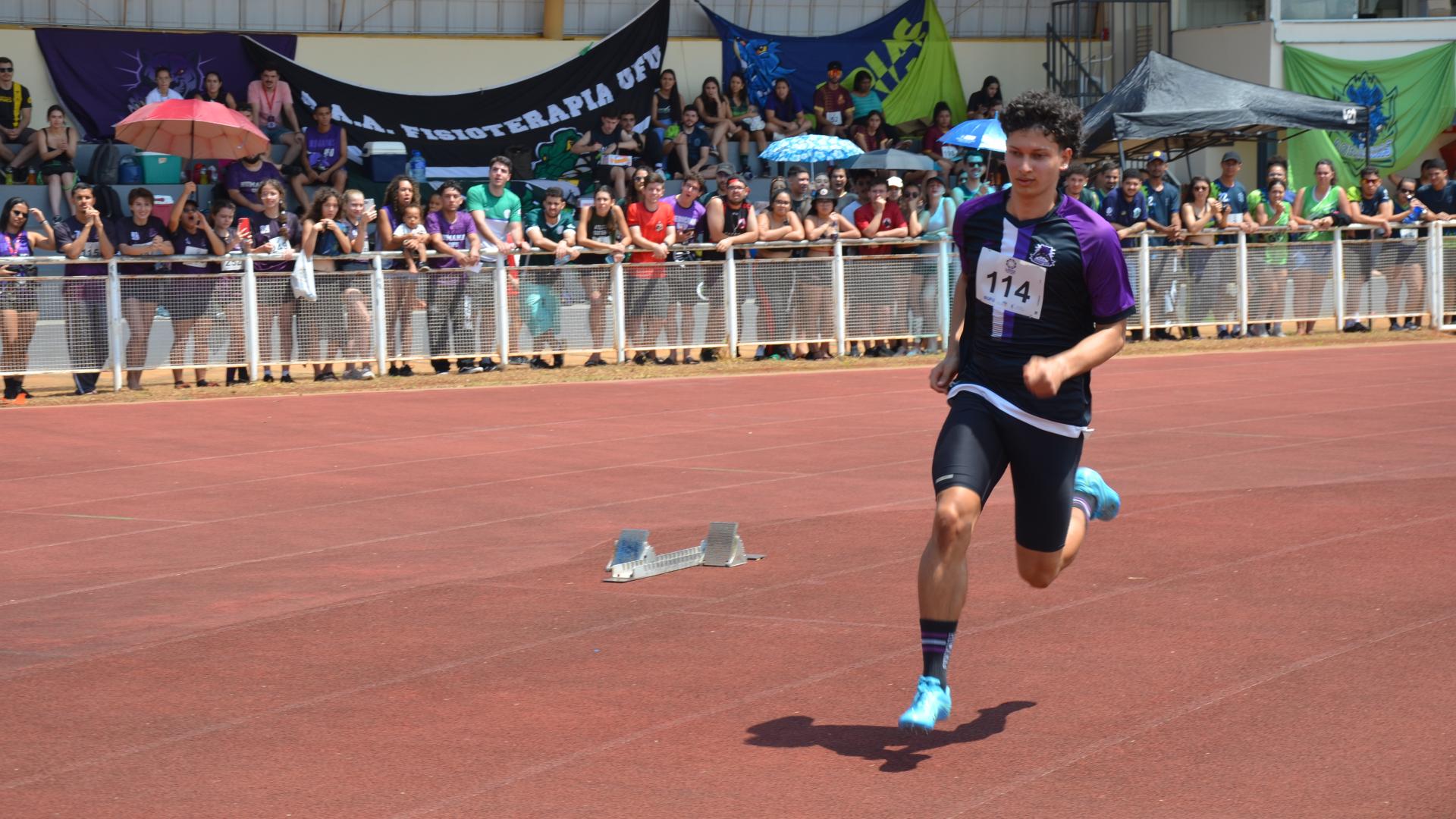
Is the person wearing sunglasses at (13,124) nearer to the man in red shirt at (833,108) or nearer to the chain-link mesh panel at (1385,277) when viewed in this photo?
the man in red shirt at (833,108)

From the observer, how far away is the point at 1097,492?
6266 millimetres

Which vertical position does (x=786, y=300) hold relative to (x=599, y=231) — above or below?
below

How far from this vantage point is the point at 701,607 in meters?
7.36

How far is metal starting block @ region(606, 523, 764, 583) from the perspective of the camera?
7.90 meters

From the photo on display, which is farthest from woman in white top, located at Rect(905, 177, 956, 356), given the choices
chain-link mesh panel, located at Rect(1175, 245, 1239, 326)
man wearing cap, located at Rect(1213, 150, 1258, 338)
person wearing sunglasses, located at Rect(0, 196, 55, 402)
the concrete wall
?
the concrete wall

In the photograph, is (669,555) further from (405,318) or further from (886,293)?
(886,293)

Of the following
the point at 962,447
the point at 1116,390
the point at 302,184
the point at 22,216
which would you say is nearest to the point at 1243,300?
the point at 1116,390

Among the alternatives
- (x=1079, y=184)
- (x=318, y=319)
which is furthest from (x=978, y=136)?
(x=318, y=319)

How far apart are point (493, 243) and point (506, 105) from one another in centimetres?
875

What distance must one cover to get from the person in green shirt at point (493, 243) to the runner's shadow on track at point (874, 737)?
12152mm

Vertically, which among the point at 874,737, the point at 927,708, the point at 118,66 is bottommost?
the point at 874,737

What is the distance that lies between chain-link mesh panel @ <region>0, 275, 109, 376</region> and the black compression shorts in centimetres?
1202

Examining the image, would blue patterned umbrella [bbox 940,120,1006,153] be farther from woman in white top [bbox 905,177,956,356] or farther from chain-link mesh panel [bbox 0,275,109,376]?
chain-link mesh panel [bbox 0,275,109,376]

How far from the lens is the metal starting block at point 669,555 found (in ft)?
25.9
